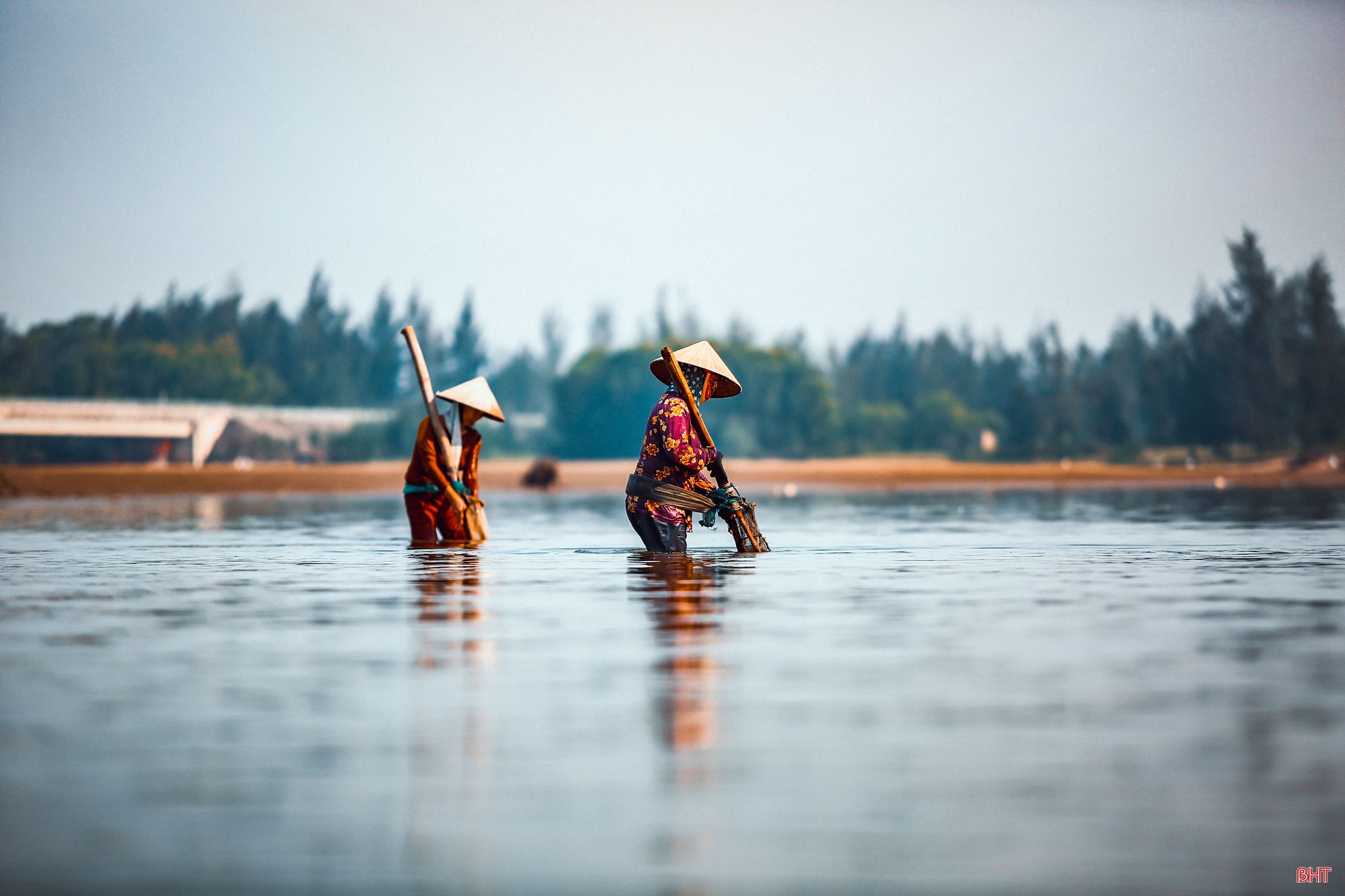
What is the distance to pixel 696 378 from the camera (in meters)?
14.5

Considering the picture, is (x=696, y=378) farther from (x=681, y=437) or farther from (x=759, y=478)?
(x=759, y=478)

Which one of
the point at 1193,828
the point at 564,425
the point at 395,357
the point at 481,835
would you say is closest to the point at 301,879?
the point at 481,835

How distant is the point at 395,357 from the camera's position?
120875 mm

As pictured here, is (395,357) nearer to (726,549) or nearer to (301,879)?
(726,549)

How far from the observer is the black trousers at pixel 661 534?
1427cm

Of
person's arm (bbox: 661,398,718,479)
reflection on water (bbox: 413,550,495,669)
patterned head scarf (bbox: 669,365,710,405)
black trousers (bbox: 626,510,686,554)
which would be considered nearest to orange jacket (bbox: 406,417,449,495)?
reflection on water (bbox: 413,550,495,669)

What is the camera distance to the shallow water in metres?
4.34

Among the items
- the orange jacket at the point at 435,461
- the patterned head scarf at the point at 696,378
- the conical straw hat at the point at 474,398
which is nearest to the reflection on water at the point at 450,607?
the orange jacket at the point at 435,461

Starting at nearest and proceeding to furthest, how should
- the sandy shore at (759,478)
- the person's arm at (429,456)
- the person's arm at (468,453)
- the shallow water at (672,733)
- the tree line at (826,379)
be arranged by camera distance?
the shallow water at (672,733) < the person's arm at (429,456) < the person's arm at (468,453) < the sandy shore at (759,478) < the tree line at (826,379)

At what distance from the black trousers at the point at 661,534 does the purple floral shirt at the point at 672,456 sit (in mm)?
57

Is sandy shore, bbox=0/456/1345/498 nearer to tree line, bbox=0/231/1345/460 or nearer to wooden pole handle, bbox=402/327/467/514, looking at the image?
tree line, bbox=0/231/1345/460

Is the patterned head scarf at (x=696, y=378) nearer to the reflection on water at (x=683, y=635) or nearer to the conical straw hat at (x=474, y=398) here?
the reflection on water at (x=683, y=635)

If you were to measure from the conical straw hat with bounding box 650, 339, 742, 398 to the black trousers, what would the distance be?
51.9 inches

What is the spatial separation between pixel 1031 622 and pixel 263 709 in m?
5.10
